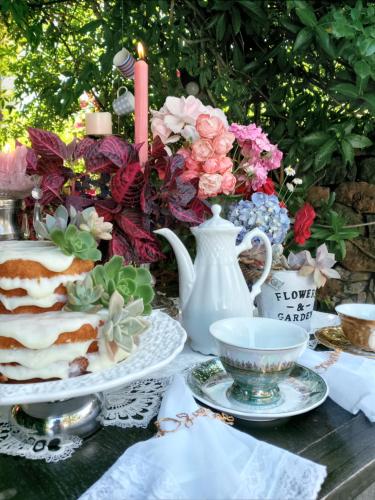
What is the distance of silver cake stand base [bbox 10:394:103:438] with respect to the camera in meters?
0.52

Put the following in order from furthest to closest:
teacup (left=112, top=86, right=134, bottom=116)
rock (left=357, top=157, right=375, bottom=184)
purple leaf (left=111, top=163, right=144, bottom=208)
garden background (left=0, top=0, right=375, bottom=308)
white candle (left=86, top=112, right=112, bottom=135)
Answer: rock (left=357, top=157, right=375, bottom=184)
garden background (left=0, top=0, right=375, bottom=308)
white candle (left=86, top=112, right=112, bottom=135)
teacup (left=112, top=86, right=134, bottom=116)
purple leaf (left=111, top=163, right=144, bottom=208)

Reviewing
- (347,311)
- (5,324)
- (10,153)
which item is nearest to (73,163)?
(10,153)

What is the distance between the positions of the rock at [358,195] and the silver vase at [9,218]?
1586 millimetres

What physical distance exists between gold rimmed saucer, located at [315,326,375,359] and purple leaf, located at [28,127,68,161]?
0.54m

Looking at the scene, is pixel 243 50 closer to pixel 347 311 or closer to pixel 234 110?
pixel 234 110

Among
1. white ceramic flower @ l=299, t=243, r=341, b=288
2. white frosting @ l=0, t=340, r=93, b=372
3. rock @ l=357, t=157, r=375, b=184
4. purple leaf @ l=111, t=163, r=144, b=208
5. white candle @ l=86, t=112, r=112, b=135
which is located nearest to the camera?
white frosting @ l=0, t=340, r=93, b=372

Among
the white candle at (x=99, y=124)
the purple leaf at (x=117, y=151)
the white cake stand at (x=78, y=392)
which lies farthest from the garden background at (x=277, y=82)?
the white cake stand at (x=78, y=392)

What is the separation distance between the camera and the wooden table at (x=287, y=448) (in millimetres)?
442

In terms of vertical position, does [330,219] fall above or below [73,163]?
below

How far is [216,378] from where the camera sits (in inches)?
25.1

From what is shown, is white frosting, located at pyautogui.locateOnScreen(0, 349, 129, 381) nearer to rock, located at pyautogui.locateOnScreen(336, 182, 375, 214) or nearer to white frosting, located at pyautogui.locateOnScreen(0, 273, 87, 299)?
white frosting, located at pyautogui.locateOnScreen(0, 273, 87, 299)

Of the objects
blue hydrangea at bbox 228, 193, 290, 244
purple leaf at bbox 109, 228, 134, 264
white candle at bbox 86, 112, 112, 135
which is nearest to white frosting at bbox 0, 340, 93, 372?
purple leaf at bbox 109, 228, 134, 264

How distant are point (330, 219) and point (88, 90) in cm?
123

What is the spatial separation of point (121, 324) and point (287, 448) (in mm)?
227
